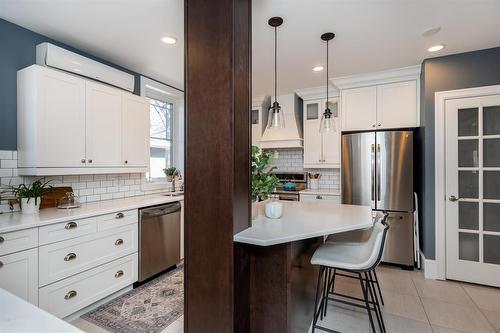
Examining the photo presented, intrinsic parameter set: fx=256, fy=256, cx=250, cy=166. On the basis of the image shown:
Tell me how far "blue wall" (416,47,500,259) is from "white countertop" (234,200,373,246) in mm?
1225

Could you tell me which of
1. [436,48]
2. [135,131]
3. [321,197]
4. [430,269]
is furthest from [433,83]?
[135,131]

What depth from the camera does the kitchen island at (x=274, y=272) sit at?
1.61 metres

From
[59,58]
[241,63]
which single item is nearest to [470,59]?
[241,63]

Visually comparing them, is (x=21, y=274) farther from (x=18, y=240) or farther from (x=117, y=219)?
(x=117, y=219)

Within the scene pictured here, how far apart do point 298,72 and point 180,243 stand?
2.77m

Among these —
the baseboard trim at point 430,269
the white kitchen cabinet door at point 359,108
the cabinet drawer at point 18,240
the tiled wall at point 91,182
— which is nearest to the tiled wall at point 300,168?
the white kitchen cabinet door at point 359,108

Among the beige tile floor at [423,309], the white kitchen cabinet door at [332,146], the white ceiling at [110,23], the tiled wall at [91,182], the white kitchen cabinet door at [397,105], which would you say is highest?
the white ceiling at [110,23]

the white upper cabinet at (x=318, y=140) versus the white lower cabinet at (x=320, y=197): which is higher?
the white upper cabinet at (x=318, y=140)

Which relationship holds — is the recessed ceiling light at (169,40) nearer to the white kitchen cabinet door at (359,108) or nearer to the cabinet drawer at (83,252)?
the cabinet drawer at (83,252)

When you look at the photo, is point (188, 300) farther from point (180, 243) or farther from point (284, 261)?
point (180, 243)

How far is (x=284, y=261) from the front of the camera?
66.7 inches

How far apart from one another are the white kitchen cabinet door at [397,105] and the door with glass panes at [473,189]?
0.47 meters

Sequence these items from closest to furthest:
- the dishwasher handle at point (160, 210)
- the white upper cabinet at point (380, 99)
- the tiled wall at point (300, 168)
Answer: the dishwasher handle at point (160, 210) → the white upper cabinet at point (380, 99) → the tiled wall at point (300, 168)

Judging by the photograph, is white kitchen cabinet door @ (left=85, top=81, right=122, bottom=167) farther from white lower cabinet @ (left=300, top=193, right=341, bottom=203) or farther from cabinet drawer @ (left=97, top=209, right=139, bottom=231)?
white lower cabinet @ (left=300, top=193, right=341, bottom=203)
